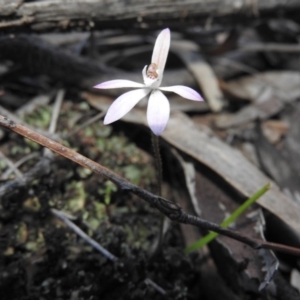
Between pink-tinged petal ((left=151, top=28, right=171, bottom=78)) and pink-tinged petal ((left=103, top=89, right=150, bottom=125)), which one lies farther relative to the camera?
pink-tinged petal ((left=151, top=28, right=171, bottom=78))

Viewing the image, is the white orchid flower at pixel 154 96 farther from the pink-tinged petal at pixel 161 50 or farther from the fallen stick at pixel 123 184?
the fallen stick at pixel 123 184

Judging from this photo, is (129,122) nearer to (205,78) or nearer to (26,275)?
(205,78)

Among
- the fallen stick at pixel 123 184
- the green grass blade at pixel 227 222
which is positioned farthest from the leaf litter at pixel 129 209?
the fallen stick at pixel 123 184

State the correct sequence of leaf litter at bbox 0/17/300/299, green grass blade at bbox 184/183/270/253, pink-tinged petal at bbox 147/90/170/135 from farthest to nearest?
leaf litter at bbox 0/17/300/299 < green grass blade at bbox 184/183/270/253 < pink-tinged petal at bbox 147/90/170/135

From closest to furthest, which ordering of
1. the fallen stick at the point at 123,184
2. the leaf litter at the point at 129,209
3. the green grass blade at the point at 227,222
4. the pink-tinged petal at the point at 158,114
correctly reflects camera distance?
1. the pink-tinged petal at the point at 158,114
2. the fallen stick at the point at 123,184
3. the green grass blade at the point at 227,222
4. the leaf litter at the point at 129,209

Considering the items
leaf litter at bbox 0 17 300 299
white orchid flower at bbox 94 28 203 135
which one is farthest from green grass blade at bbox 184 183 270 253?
white orchid flower at bbox 94 28 203 135

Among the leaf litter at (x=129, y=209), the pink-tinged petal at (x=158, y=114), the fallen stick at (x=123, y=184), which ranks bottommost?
the leaf litter at (x=129, y=209)

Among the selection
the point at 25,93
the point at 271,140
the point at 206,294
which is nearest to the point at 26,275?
the point at 206,294

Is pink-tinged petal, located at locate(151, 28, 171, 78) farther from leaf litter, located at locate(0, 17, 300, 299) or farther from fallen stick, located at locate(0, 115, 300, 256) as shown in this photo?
leaf litter, located at locate(0, 17, 300, 299)
